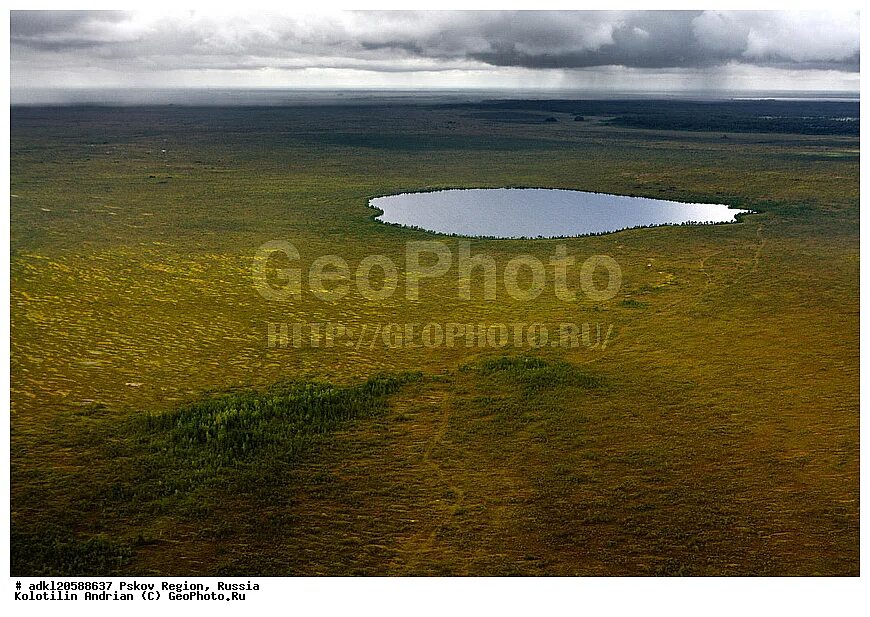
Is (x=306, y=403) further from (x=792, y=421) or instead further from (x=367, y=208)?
(x=367, y=208)

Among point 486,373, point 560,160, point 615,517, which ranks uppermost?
point 560,160

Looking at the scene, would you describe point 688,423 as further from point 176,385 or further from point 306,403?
point 176,385

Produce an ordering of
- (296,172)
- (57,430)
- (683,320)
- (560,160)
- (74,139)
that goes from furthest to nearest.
A: (74,139)
(560,160)
(296,172)
(683,320)
(57,430)

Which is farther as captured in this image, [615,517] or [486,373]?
[486,373]

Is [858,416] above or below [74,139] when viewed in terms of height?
below

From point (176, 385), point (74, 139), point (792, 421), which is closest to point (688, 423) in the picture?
point (792, 421)

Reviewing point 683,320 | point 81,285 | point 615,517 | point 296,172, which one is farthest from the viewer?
point 296,172
